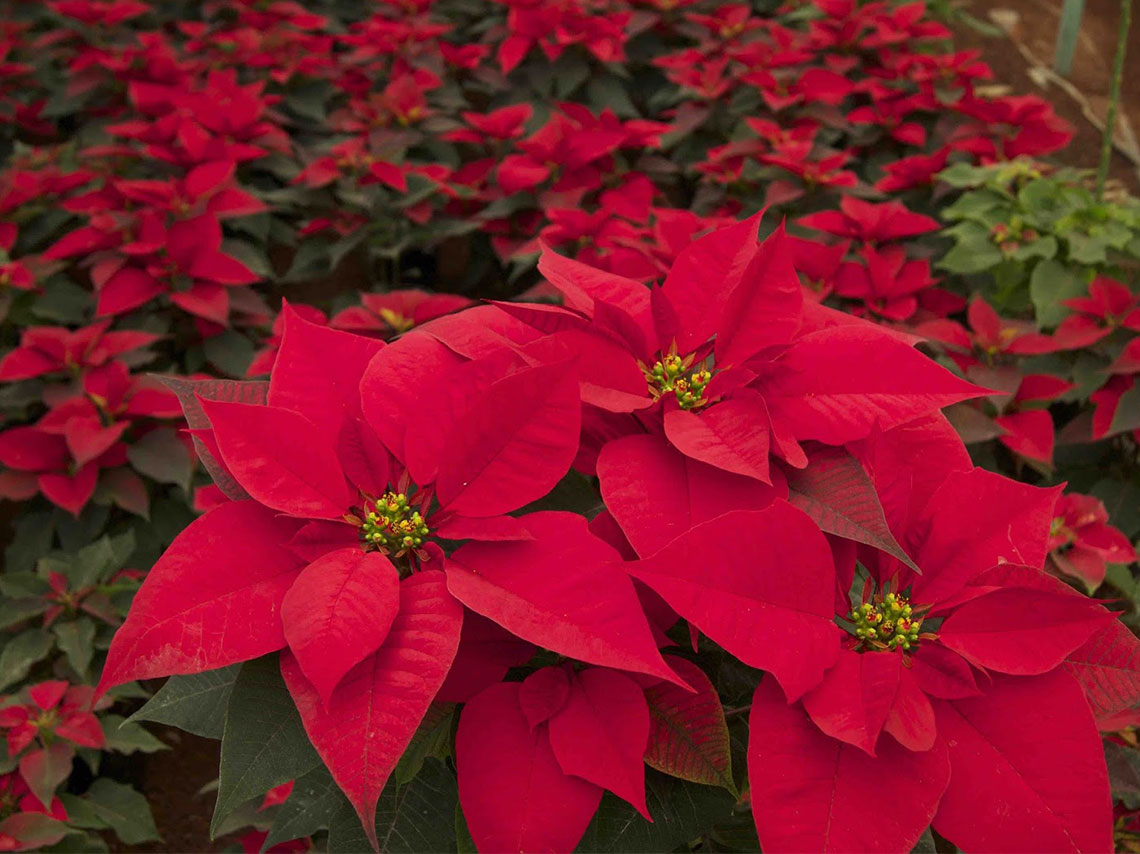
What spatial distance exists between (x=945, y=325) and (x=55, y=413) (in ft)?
3.82

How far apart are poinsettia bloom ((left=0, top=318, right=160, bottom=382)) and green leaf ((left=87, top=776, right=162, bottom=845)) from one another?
541mm

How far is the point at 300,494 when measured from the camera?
49cm

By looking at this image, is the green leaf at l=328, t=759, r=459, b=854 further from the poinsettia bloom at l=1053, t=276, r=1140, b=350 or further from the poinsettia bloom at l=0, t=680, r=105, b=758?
the poinsettia bloom at l=1053, t=276, r=1140, b=350

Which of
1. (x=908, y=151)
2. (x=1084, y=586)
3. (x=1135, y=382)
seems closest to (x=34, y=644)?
(x=1084, y=586)

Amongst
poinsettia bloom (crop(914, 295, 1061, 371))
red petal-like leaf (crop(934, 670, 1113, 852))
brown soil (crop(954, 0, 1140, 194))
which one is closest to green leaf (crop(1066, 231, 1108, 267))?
poinsettia bloom (crop(914, 295, 1061, 371))

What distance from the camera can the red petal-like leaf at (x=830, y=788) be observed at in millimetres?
420

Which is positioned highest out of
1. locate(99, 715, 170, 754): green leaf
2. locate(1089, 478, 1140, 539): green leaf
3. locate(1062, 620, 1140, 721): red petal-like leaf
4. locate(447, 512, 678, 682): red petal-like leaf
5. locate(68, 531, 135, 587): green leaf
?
locate(447, 512, 678, 682): red petal-like leaf

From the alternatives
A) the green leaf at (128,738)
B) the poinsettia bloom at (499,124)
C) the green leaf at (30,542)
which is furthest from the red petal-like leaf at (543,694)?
the poinsettia bloom at (499,124)

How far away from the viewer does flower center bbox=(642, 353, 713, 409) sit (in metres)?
0.55

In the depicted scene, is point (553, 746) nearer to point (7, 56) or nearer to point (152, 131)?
point (152, 131)

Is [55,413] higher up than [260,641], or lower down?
lower down

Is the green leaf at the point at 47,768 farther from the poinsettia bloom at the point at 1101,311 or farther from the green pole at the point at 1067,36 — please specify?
the green pole at the point at 1067,36

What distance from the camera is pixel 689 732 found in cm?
48

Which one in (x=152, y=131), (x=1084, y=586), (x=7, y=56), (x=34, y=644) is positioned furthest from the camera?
(x=7, y=56)
